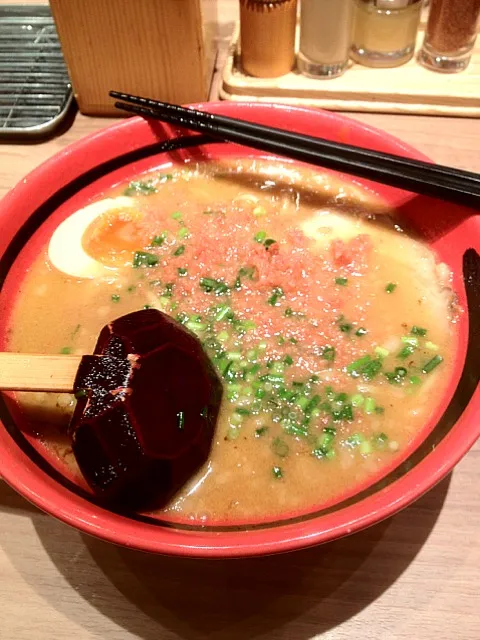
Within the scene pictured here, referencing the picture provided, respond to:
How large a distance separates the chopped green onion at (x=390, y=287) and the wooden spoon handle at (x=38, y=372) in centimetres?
73

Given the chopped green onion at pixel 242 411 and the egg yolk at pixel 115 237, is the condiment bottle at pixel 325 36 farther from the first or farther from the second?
the chopped green onion at pixel 242 411

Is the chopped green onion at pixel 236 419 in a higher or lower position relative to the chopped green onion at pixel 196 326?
lower

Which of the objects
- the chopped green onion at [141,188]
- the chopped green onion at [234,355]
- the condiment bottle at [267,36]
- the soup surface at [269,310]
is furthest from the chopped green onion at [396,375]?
the condiment bottle at [267,36]

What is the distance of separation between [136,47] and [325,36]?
0.61m

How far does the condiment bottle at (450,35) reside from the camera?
5.91ft

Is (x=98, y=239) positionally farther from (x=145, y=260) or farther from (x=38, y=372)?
(x=38, y=372)

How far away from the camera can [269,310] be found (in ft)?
4.31

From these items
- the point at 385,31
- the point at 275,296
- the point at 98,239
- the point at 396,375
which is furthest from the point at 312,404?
the point at 385,31

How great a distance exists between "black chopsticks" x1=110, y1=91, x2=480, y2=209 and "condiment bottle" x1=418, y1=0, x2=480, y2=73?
835 millimetres

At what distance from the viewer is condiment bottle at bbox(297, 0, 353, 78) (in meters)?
1.76

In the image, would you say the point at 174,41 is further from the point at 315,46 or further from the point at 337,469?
the point at 337,469

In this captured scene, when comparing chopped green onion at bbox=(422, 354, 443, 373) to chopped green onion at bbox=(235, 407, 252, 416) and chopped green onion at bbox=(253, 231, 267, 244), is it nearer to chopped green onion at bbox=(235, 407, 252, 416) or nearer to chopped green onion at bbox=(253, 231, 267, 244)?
chopped green onion at bbox=(235, 407, 252, 416)

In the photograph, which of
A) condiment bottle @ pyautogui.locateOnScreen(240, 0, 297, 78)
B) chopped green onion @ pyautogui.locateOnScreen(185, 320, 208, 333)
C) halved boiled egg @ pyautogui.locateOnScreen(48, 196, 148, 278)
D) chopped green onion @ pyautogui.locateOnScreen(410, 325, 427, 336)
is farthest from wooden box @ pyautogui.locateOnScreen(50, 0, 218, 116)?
chopped green onion @ pyautogui.locateOnScreen(410, 325, 427, 336)

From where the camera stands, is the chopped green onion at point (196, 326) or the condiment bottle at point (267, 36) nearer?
the chopped green onion at point (196, 326)
